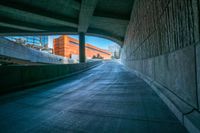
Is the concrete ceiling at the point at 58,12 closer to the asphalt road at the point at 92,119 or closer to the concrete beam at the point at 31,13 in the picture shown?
the concrete beam at the point at 31,13

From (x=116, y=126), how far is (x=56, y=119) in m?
1.50

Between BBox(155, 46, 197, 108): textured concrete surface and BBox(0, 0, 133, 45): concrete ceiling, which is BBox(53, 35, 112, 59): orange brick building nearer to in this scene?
BBox(0, 0, 133, 45): concrete ceiling

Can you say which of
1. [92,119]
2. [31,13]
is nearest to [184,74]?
[92,119]

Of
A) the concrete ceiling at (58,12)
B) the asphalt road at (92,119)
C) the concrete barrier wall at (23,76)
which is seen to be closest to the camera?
the asphalt road at (92,119)

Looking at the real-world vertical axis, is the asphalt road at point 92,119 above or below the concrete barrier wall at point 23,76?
below

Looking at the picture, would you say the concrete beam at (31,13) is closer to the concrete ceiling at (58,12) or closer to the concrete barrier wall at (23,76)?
the concrete ceiling at (58,12)

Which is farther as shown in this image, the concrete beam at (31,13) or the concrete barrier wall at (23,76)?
Answer: the concrete beam at (31,13)

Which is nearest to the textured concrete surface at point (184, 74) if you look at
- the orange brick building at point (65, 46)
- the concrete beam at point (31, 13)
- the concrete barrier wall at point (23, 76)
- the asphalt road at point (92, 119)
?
the asphalt road at point (92, 119)

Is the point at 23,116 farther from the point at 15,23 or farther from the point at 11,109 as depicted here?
the point at 15,23

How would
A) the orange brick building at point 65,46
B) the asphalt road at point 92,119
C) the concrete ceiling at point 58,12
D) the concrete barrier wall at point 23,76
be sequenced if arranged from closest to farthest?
the asphalt road at point 92,119, the concrete barrier wall at point 23,76, the concrete ceiling at point 58,12, the orange brick building at point 65,46

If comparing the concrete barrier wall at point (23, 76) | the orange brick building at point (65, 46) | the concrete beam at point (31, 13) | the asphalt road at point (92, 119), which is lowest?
the asphalt road at point (92, 119)

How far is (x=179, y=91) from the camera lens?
3229mm

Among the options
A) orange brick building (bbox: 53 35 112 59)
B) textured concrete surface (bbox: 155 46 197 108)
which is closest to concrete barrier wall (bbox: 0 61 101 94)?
textured concrete surface (bbox: 155 46 197 108)

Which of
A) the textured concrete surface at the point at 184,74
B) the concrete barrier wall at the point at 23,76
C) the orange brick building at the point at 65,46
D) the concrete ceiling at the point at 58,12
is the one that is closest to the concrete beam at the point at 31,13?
the concrete ceiling at the point at 58,12
